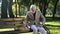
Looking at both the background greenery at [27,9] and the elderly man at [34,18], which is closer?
the elderly man at [34,18]

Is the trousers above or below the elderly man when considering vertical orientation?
below

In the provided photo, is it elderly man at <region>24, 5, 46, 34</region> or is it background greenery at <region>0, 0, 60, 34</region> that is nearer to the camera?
elderly man at <region>24, 5, 46, 34</region>

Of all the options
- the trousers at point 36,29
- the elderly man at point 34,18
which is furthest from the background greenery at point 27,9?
the trousers at point 36,29

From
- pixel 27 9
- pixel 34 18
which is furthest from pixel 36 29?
pixel 27 9

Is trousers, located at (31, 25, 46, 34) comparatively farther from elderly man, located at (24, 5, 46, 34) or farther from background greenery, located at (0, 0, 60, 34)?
background greenery, located at (0, 0, 60, 34)

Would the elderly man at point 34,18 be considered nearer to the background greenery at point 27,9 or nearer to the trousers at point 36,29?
the trousers at point 36,29

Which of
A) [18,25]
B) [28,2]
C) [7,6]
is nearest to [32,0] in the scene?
[28,2]

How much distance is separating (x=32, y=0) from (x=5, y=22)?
1381 cm

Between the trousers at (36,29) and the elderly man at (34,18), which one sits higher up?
the elderly man at (34,18)

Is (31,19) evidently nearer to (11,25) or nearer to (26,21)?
(26,21)

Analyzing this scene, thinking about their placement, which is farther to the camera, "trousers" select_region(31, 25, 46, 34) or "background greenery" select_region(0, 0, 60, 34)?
"background greenery" select_region(0, 0, 60, 34)

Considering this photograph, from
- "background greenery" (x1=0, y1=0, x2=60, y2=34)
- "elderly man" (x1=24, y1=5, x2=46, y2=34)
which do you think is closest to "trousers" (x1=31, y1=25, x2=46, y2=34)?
"elderly man" (x1=24, y1=5, x2=46, y2=34)

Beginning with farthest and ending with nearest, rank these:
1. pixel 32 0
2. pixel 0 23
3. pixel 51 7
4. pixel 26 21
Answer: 1. pixel 51 7
2. pixel 32 0
3. pixel 0 23
4. pixel 26 21

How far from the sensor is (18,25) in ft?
26.5
